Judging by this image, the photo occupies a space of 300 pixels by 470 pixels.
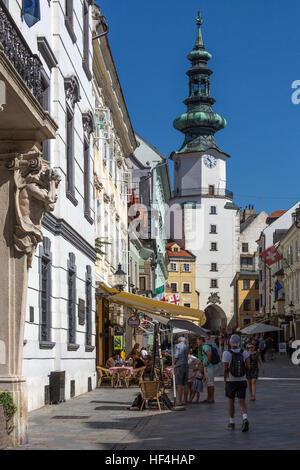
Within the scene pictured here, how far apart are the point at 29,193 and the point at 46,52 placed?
6764 mm

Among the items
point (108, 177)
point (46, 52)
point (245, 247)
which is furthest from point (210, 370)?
point (245, 247)

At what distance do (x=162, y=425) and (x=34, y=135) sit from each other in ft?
19.6

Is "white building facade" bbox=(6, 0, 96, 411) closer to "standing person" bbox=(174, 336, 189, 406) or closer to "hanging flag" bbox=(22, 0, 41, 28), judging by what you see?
"hanging flag" bbox=(22, 0, 41, 28)

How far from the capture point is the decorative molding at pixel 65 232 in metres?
18.1

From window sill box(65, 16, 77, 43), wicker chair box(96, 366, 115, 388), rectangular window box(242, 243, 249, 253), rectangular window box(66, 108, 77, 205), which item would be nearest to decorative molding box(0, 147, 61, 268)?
rectangular window box(66, 108, 77, 205)

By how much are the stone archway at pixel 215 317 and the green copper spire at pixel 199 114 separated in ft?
66.9

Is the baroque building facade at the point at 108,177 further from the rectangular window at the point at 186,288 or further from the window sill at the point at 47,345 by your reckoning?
the rectangular window at the point at 186,288

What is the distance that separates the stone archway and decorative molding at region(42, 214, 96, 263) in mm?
86442

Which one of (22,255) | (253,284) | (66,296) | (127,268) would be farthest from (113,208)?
(253,284)

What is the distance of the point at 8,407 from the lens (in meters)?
11.1

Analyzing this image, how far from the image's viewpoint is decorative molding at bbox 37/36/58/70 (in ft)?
56.1

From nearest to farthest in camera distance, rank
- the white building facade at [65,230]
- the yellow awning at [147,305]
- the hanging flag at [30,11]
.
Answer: the hanging flag at [30,11] → the white building facade at [65,230] → the yellow awning at [147,305]

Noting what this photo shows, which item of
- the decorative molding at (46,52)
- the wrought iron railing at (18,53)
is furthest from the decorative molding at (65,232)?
the wrought iron railing at (18,53)

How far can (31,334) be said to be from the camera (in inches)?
642
